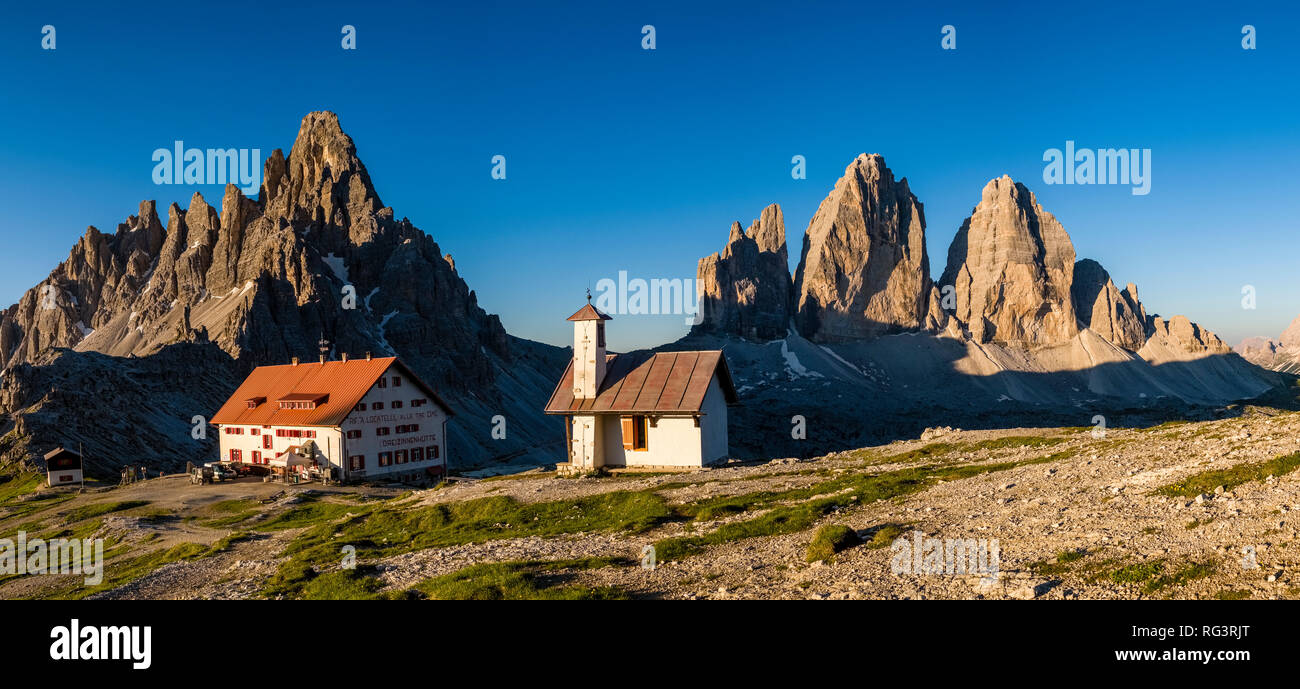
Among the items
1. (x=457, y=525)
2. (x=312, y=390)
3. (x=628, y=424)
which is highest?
(x=312, y=390)

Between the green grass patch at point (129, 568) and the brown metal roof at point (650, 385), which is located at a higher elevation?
the brown metal roof at point (650, 385)

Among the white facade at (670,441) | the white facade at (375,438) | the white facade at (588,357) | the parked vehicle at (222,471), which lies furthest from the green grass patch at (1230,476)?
the parked vehicle at (222,471)

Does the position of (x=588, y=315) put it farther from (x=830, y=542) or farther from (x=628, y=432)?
(x=830, y=542)

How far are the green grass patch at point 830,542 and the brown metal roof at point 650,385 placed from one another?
25.9 m

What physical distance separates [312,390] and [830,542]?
2360 inches

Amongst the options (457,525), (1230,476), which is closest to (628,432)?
(457,525)

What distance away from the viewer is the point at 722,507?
28.0 meters

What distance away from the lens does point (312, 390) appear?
68.0 meters

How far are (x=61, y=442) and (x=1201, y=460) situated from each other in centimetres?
9362

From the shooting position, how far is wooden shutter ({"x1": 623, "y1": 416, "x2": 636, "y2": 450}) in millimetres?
48188

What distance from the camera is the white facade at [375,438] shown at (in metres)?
62.6

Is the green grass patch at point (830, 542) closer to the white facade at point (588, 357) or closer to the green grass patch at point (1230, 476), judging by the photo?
→ the green grass patch at point (1230, 476)
